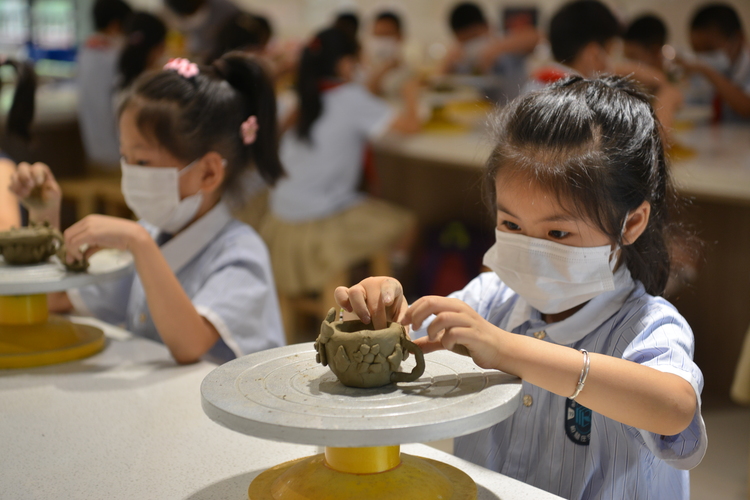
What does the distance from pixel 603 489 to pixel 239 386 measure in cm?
54

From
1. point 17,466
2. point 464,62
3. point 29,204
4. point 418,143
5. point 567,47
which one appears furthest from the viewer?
point 464,62

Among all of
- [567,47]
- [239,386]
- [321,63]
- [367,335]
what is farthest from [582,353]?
[321,63]

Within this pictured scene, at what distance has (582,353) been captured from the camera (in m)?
0.83

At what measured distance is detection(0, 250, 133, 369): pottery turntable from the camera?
122cm

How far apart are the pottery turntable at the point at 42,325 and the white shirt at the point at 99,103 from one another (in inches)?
97.8

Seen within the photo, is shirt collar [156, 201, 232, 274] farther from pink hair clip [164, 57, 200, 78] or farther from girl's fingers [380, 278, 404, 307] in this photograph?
girl's fingers [380, 278, 404, 307]

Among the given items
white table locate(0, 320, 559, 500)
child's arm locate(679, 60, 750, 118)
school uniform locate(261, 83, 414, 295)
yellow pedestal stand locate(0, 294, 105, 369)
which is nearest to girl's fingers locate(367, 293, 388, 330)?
white table locate(0, 320, 559, 500)

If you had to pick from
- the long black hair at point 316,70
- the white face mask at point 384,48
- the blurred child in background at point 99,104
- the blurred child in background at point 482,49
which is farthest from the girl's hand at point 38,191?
the white face mask at point 384,48

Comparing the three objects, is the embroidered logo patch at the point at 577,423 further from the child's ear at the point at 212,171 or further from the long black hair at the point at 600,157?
the child's ear at the point at 212,171

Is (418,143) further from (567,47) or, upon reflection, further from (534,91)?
Answer: (534,91)

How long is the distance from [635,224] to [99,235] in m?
0.84

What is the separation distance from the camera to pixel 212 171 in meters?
1.48

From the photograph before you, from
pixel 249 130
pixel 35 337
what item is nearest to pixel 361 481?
pixel 35 337

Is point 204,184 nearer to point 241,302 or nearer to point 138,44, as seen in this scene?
point 241,302
